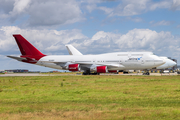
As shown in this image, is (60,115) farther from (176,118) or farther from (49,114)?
(176,118)

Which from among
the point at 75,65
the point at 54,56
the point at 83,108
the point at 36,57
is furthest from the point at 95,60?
the point at 83,108

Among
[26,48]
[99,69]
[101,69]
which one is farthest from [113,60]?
[26,48]

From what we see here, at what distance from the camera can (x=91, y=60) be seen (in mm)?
55062

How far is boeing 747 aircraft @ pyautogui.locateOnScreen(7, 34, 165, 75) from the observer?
5172 centimetres

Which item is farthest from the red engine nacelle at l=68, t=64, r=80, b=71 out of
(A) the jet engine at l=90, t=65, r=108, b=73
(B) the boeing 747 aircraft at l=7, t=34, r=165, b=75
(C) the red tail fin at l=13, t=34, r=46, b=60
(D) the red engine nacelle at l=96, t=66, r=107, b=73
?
(C) the red tail fin at l=13, t=34, r=46, b=60

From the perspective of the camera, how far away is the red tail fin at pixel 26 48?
5800 cm

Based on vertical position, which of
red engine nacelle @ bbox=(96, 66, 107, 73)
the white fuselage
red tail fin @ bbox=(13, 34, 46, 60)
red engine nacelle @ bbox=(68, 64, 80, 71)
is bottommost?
red engine nacelle @ bbox=(96, 66, 107, 73)

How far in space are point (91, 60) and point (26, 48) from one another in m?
16.8

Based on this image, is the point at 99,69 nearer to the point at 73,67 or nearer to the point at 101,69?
the point at 101,69

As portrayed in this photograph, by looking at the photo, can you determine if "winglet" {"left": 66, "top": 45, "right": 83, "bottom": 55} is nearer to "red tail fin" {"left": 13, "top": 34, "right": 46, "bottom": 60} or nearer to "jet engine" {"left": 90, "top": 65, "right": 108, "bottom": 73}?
"red tail fin" {"left": 13, "top": 34, "right": 46, "bottom": 60}

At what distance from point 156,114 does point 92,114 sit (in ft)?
9.68

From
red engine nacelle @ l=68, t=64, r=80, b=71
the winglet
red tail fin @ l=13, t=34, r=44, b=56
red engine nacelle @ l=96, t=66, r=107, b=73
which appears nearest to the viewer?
red engine nacelle @ l=96, t=66, r=107, b=73

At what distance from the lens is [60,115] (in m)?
11.0

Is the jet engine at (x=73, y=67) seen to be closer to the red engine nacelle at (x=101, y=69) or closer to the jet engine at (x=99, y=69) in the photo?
the jet engine at (x=99, y=69)
